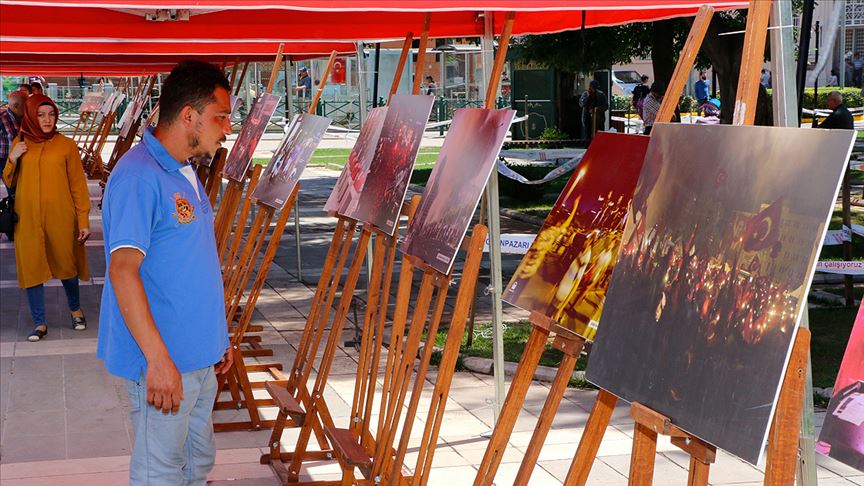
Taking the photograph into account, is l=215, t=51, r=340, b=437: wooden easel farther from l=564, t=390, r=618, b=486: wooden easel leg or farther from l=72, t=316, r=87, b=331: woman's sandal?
l=564, t=390, r=618, b=486: wooden easel leg

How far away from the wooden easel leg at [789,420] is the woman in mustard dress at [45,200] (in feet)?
21.2

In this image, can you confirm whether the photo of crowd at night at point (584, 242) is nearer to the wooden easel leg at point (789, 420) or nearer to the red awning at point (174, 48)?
→ the wooden easel leg at point (789, 420)

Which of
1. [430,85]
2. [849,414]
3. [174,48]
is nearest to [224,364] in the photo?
[849,414]

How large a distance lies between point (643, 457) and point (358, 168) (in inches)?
117

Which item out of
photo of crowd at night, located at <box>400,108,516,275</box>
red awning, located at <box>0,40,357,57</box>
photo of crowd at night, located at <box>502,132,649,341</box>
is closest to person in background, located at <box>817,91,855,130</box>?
red awning, located at <box>0,40,357,57</box>

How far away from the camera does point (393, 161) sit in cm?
487

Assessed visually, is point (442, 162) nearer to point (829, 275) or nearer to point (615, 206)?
point (615, 206)

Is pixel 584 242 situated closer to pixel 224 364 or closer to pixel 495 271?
pixel 224 364

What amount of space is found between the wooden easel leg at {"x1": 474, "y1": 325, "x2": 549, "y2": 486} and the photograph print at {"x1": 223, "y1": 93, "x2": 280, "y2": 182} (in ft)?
13.9

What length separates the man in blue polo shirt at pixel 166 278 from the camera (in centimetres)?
342

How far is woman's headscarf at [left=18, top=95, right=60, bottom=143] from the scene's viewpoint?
794cm

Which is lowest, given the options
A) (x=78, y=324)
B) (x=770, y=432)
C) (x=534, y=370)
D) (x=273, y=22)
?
(x=78, y=324)

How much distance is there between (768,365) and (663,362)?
0.39m

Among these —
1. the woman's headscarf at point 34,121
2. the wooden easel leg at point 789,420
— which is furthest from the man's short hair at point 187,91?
the woman's headscarf at point 34,121
